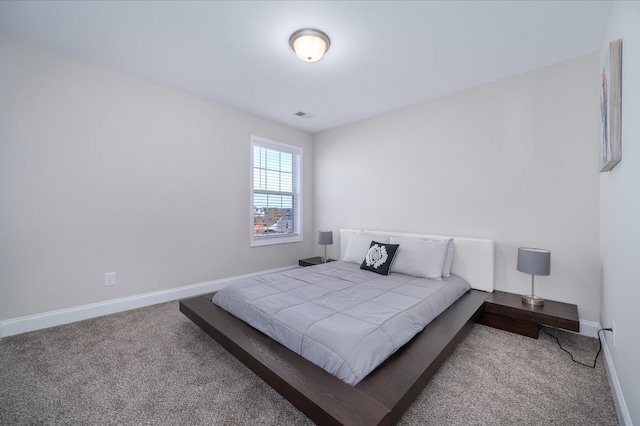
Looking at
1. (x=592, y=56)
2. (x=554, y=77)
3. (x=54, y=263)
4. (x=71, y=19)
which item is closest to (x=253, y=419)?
(x=54, y=263)

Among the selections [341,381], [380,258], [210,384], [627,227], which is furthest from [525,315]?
[210,384]

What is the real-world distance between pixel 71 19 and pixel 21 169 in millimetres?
1366

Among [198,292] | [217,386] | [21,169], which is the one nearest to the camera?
[217,386]

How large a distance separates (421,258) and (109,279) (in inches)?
133

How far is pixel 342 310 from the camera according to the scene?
6.26ft

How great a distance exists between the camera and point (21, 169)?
232 centimetres

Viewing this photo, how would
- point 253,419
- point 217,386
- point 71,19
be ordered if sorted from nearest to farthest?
point 253,419 < point 217,386 < point 71,19

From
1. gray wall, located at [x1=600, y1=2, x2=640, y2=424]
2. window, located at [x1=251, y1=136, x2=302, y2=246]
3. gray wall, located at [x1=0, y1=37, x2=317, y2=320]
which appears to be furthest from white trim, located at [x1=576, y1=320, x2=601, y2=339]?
gray wall, located at [x1=0, y1=37, x2=317, y2=320]

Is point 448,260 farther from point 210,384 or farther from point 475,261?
point 210,384

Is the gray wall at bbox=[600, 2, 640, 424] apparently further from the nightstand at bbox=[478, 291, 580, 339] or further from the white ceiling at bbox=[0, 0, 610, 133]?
the white ceiling at bbox=[0, 0, 610, 133]

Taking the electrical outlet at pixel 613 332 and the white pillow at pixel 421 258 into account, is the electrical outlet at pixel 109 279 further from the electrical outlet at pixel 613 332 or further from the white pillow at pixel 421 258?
the electrical outlet at pixel 613 332

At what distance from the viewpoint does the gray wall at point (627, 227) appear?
1231 millimetres

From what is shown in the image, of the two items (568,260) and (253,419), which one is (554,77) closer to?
(568,260)

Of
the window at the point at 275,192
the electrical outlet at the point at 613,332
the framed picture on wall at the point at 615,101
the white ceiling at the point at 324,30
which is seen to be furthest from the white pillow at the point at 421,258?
the window at the point at 275,192
